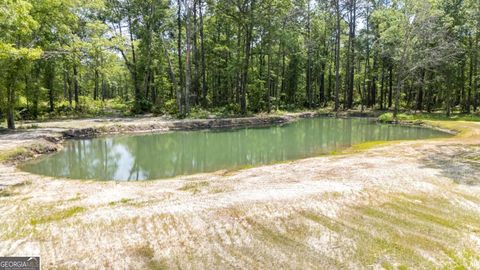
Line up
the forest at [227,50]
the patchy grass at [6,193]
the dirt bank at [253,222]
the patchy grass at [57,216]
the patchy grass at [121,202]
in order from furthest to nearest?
the forest at [227,50], the patchy grass at [6,193], the patchy grass at [121,202], the patchy grass at [57,216], the dirt bank at [253,222]

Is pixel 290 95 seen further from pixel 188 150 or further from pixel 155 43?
pixel 188 150

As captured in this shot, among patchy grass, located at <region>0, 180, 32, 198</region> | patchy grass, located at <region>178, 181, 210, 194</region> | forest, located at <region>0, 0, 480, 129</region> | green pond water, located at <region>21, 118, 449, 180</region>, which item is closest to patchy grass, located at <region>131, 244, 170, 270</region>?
patchy grass, located at <region>178, 181, 210, 194</region>

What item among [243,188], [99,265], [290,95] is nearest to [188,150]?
[243,188]

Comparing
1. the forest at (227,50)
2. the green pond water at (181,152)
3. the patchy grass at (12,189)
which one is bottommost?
the green pond water at (181,152)

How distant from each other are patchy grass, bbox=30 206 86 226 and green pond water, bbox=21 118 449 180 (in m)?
4.80

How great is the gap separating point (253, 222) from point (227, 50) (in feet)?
96.4

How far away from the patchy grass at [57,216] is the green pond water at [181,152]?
4797 mm

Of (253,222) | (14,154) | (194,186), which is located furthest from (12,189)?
(253,222)

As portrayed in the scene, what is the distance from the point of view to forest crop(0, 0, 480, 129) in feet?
58.6

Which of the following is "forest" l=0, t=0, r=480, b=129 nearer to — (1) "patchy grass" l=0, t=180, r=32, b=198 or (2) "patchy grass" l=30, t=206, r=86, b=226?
(1) "patchy grass" l=0, t=180, r=32, b=198

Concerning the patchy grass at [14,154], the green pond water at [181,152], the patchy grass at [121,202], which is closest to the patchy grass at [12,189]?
the patchy grass at [121,202]

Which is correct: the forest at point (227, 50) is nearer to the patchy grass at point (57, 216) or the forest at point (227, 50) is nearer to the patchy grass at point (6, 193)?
the patchy grass at point (6, 193)

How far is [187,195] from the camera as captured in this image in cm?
600

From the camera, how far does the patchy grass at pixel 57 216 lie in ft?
15.6
